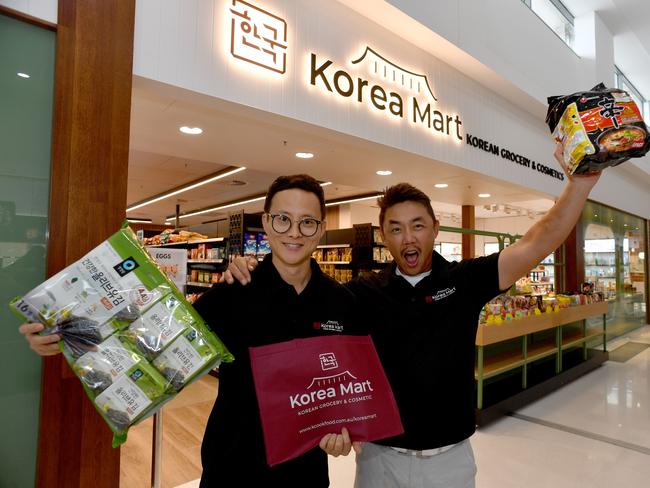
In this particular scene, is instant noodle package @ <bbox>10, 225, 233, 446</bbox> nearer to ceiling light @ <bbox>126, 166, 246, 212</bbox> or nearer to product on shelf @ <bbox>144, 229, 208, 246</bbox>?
ceiling light @ <bbox>126, 166, 246, 212</bbox>

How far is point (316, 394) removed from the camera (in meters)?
1.13

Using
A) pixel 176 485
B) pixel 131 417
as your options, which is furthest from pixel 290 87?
pixel 176 485

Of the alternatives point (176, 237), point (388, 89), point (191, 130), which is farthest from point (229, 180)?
point (388, 89)

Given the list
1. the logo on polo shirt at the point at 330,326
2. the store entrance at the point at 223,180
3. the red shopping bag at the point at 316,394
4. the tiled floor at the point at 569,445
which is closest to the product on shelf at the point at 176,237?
the store entrance at the point at 223,180

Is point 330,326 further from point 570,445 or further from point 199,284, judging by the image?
point 199,284

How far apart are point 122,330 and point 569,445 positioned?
4150mm

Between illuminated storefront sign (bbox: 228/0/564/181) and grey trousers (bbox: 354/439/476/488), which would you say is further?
illuminated storefront sign (bbox: 228/0/564/181)

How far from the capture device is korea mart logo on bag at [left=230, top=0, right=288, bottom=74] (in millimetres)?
2908

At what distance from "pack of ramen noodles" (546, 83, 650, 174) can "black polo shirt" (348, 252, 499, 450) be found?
516 millimetres

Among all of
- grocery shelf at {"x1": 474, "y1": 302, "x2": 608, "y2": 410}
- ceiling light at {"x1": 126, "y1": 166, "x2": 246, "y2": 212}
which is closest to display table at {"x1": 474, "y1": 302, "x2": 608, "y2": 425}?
grocery shelf at {"x1": 474, "y1": 302, "x2": 608, "y2": 410}

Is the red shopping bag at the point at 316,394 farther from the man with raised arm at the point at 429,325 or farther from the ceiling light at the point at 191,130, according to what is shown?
the ceiling light at the point at 191,130

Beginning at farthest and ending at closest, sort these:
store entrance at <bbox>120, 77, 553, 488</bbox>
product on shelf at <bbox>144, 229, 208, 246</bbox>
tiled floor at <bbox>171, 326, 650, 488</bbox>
Answer: product on shelf at <bbox>144, 229, 208, 246</bbox> → store entrance at <bbox>120, 77, 553, 488</bbox> → tiled floor at <bbox>171, 326, 650, 488</bbox>

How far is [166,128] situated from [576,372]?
6.35 meters

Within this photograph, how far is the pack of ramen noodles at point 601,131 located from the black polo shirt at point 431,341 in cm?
52
